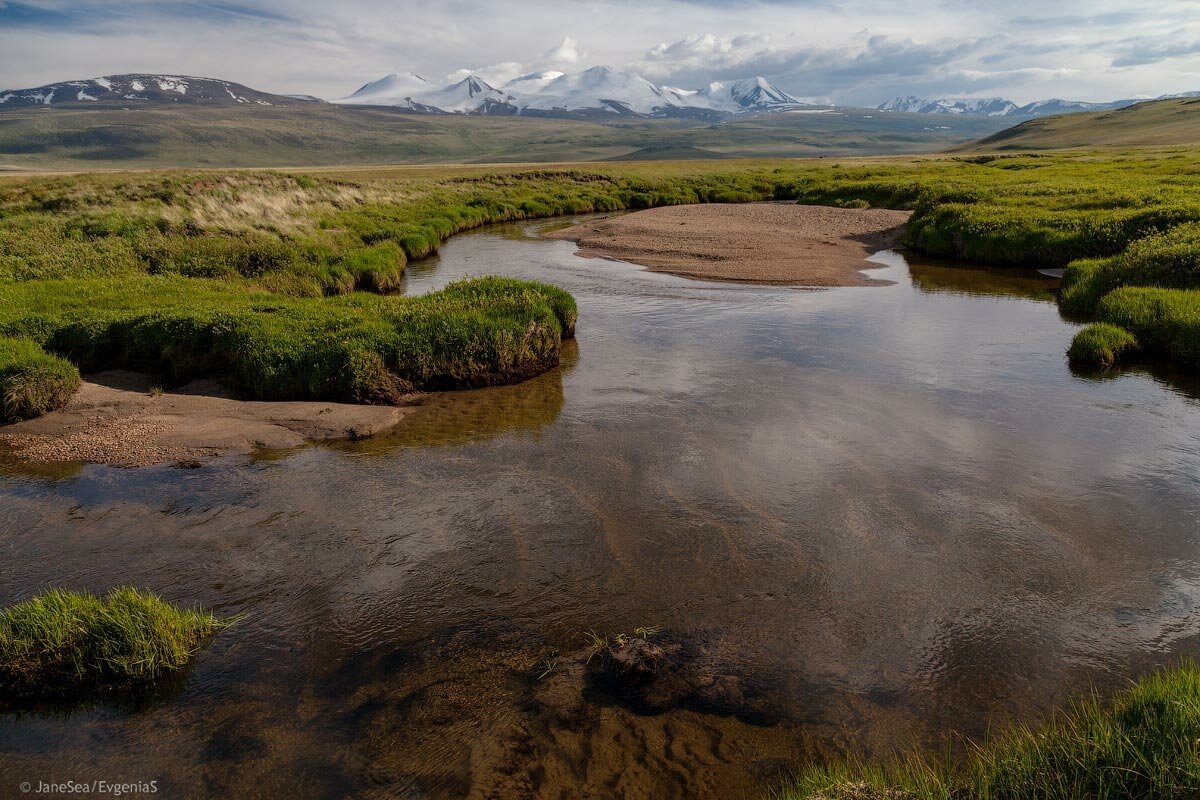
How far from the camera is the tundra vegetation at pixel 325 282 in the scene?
14.4 meters

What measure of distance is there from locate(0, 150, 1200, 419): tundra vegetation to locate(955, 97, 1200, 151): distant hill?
108m

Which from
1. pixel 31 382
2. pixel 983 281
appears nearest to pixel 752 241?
pixel 983 281

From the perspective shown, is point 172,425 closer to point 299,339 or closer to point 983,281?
point 299,339

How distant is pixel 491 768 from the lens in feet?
17.9

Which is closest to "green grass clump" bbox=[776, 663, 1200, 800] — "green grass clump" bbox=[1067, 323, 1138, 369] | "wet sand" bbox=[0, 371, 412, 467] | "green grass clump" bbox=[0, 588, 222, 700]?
"green grass clump" bbox=[0, 588, 222, 700]

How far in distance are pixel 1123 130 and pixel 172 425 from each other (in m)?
201

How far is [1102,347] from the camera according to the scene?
15078 millimetres

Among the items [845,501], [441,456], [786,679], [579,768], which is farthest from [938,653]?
[441,456]

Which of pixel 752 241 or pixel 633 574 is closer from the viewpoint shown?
pixel 633 574

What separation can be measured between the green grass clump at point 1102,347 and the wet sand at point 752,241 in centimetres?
1069

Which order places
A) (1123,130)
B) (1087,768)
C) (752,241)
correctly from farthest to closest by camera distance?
(1123,130), (752,241), (1087,768)

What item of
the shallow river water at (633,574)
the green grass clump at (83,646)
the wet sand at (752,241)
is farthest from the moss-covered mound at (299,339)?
the wet sand at (752,241)

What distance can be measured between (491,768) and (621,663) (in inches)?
61.5

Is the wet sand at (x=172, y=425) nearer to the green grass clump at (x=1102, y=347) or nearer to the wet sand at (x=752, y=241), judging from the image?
the green grass clump at (x=1102, y=347)
